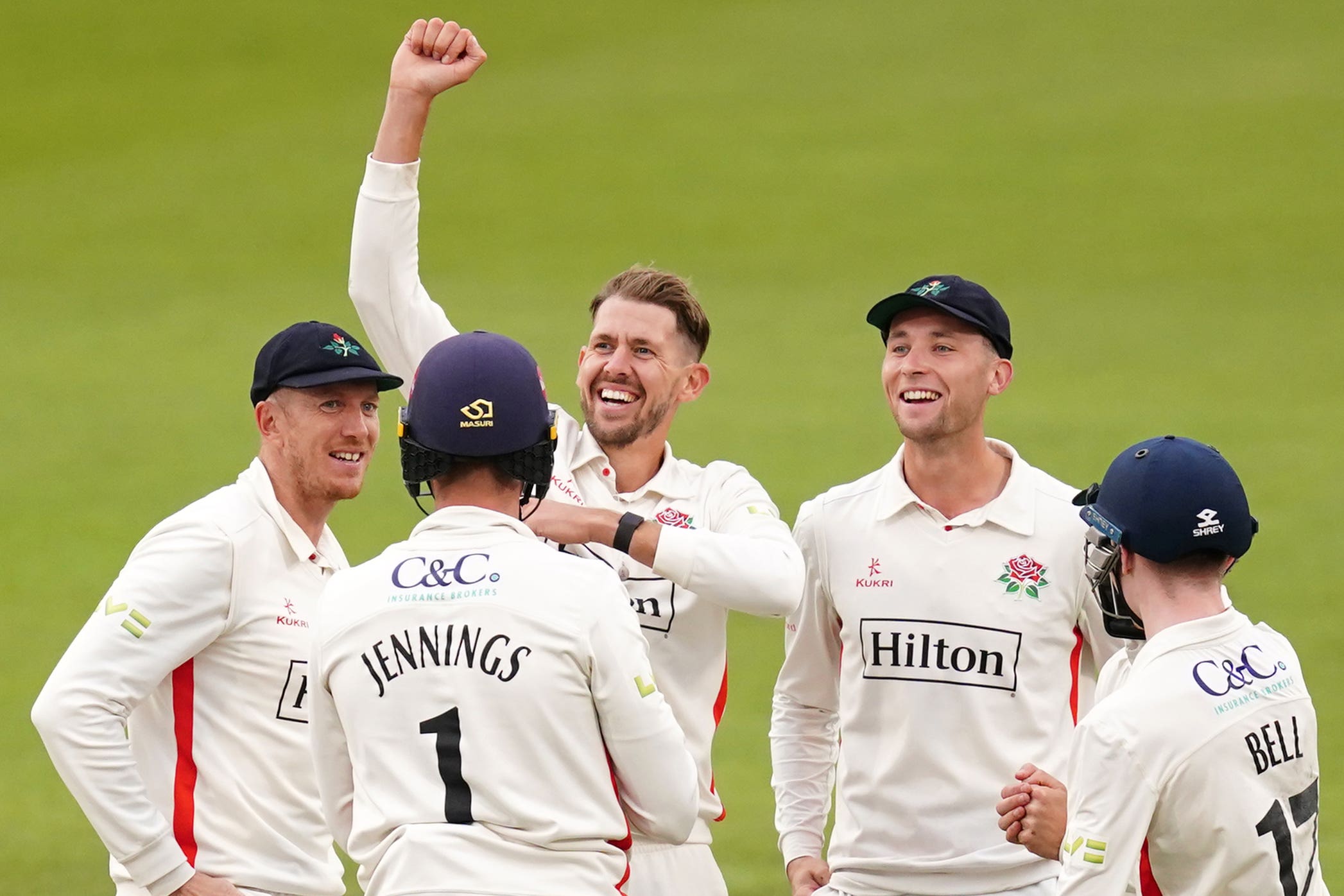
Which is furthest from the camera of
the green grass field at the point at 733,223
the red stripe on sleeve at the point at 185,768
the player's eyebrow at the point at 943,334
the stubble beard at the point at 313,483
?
the green grass field at the point at 733,223

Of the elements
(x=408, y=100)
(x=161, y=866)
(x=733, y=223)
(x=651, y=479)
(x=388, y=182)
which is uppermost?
(x=733, y=223)

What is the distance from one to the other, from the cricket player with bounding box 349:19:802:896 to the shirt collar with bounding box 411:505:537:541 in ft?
2.79

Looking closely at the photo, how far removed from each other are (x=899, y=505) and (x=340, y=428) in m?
1.61

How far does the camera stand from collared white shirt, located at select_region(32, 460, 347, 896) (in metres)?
4.14

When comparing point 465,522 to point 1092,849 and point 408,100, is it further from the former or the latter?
point 408,100

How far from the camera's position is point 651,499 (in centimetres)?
494

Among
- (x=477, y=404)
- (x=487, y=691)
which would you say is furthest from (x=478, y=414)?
(x=487, y=691)

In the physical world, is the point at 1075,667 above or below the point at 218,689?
above

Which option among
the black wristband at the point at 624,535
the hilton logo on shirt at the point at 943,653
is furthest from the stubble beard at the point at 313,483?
the hilton logo on shirt at the point at 943,653

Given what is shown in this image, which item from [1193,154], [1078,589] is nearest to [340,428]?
[1078,589]

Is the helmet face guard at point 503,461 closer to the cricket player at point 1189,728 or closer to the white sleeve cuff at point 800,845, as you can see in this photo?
the cricket player at point 1189,728

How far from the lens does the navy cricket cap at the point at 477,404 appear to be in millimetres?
3576

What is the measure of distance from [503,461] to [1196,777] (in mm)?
1580

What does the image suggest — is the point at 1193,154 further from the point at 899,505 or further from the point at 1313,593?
the point at 899,505
